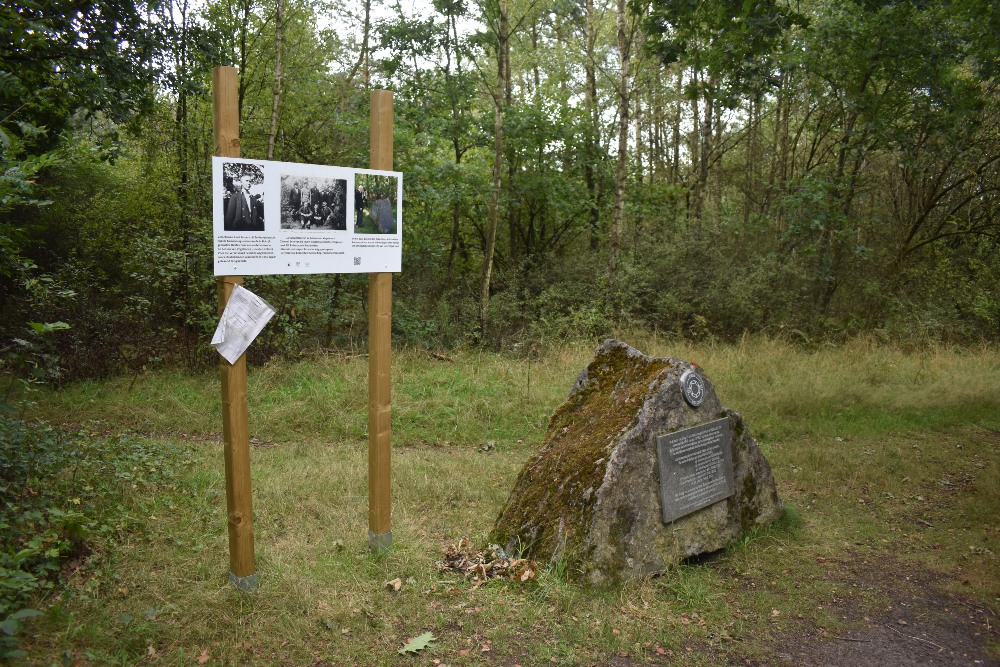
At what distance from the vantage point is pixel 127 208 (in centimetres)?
1150

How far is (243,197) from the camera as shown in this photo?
361cm

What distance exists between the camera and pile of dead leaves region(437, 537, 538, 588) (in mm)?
4242

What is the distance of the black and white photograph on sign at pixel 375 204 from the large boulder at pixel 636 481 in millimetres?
2010

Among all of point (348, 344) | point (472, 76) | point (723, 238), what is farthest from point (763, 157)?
point (348, 344)

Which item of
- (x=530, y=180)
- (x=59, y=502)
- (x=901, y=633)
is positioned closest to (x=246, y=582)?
(x=59, y=502)

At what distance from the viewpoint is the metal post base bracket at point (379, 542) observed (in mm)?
4527

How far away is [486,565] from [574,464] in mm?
888

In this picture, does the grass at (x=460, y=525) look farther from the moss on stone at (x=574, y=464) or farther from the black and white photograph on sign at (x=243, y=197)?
the black and white photograph on sign at (x=243, y=197)

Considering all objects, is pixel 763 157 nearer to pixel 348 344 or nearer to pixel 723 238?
pixel 723 238

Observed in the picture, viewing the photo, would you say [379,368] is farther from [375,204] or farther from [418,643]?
[418,643]

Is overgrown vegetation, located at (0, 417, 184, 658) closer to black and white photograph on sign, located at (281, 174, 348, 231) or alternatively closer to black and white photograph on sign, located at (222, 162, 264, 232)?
black and white photograph on sign, located at (222, 162, 264, 232)

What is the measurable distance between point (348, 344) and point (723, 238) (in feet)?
28.8

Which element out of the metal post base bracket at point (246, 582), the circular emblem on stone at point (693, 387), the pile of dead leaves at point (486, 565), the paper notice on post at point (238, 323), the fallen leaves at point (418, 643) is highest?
the paper notice on post at point (238, 323)

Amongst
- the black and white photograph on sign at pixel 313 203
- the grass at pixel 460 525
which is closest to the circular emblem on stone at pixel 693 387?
the grass at pixel 460 525
